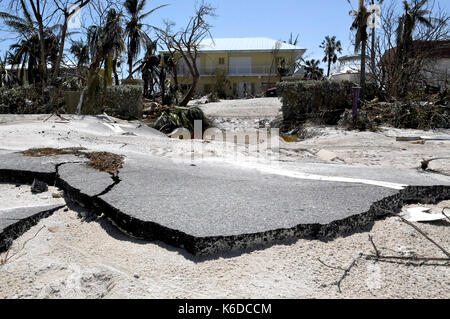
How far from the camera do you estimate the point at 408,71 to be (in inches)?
558

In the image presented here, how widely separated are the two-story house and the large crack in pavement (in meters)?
36.5

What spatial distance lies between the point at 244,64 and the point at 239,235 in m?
39.8

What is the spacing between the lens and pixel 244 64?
41.1m

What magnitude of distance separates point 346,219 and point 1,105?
13.2 m

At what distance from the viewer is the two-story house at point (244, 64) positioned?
4012 centimetres

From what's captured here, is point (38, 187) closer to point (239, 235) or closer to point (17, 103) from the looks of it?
point (239, 235)

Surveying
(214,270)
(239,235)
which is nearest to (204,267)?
(214,270)

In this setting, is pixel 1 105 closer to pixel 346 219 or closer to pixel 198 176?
pixel 198 176

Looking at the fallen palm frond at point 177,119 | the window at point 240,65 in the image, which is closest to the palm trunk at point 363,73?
the fallen palm frond at point 177,119

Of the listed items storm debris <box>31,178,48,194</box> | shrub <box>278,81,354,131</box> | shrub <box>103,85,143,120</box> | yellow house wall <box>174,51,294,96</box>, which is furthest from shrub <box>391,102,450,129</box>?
yellow house wall <box>174,51,294,96</box>

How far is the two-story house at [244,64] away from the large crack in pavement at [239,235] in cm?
3648

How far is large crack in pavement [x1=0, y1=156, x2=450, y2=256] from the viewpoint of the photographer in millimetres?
2573

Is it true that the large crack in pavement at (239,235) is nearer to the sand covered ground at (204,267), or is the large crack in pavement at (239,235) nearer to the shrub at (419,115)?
the sand covered ground at (204,267)
